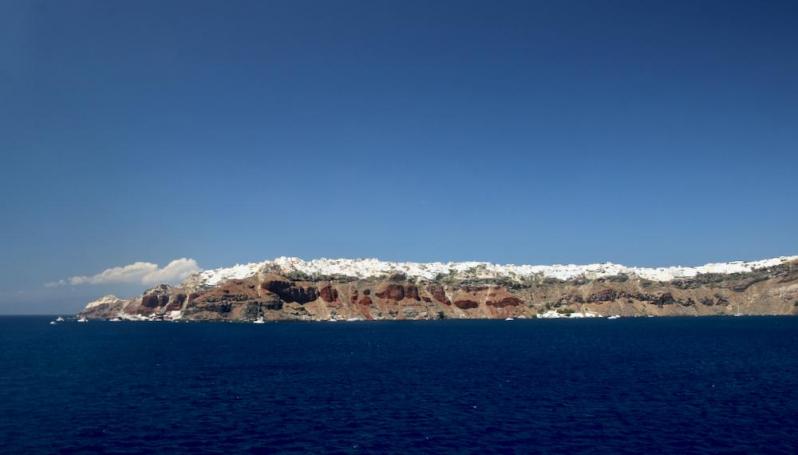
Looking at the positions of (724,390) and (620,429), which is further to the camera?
(724,390)

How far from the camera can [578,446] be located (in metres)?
48.9

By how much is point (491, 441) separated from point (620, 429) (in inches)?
530

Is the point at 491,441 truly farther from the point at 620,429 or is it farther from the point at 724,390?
the point at 724,390

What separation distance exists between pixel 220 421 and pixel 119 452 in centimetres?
1170

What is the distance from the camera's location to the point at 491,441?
166ft

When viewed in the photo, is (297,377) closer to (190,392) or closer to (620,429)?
(190,392)

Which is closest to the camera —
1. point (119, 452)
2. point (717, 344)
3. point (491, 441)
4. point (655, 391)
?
point (119, 452)

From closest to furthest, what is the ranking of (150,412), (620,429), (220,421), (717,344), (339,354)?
1. (620,429)
2. (220,421)
3. (150,412)
4. (339,354)
5. (717,344)

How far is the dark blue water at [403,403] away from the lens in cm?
5047

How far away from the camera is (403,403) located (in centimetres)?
→ 6700

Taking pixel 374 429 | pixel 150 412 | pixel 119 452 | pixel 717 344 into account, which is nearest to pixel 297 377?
Answer: pixel 150 412

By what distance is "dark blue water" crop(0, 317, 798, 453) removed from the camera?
50.5 m

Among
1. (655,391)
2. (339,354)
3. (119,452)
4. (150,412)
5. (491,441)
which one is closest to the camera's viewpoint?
(119,452)

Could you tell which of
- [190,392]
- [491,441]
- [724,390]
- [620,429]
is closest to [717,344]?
[724,390]
